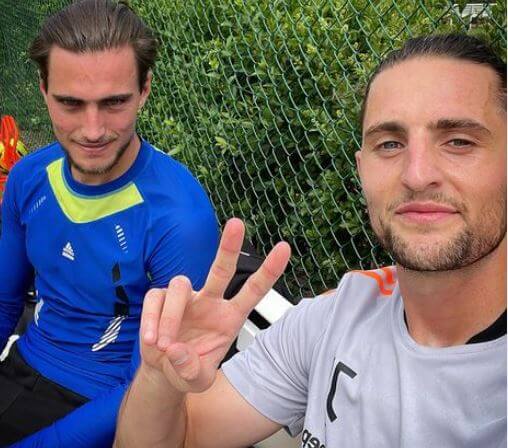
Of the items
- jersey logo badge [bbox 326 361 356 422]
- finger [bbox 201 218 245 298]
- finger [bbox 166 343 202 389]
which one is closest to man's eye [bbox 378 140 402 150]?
finger [bbox 201 218 245 298]

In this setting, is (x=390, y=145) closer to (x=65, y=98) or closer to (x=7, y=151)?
(x=65, y=98)

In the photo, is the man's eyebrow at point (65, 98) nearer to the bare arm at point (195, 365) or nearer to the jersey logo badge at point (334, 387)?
the bare arm at point (195, 365)

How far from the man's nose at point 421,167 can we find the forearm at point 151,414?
2.19 ft

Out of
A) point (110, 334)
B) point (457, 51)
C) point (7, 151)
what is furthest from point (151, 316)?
point (7, 151)

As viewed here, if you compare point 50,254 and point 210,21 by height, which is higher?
point 210,21

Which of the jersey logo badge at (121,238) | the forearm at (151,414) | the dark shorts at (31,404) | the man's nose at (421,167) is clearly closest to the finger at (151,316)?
the forearm at (151,414)

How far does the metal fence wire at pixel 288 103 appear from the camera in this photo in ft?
8.46

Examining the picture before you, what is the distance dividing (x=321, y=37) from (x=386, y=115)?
4.90 ft

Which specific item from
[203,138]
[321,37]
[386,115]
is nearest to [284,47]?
[321,37]

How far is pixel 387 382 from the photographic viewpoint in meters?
1.42

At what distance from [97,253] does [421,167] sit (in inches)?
47.2

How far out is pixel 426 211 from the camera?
4.43 ft

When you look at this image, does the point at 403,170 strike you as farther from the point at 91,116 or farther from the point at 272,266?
the point at 91,116

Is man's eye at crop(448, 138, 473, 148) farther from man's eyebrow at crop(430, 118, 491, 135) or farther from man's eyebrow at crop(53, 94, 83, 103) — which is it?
man's eyebrow at crop(53, 94, 83, 103)
